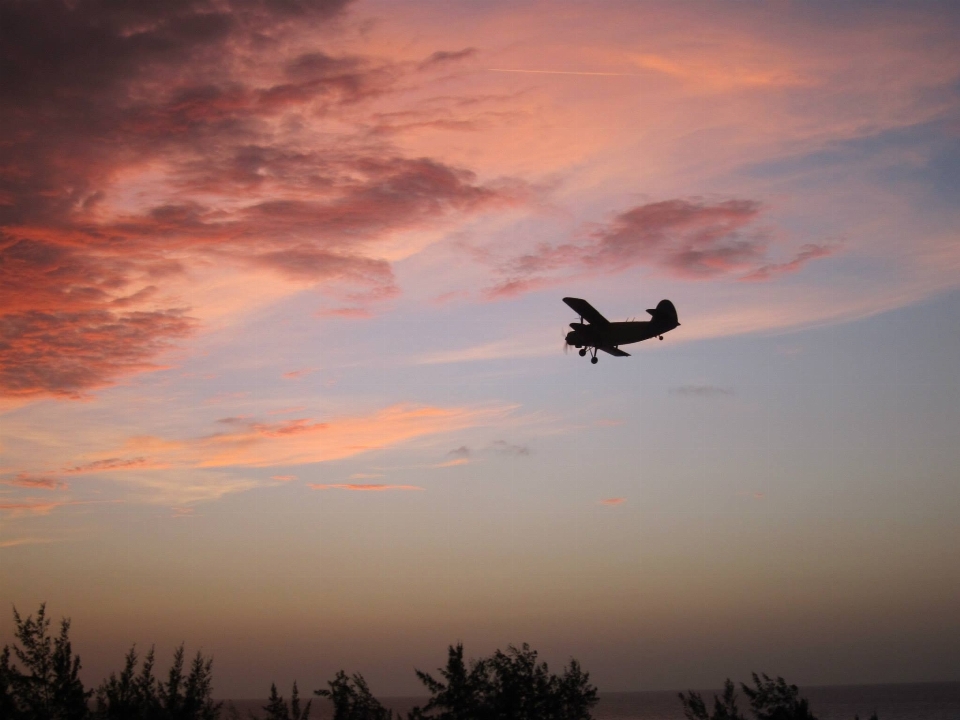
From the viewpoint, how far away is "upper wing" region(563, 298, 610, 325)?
49.6m

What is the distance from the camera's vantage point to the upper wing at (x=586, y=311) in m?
49.6

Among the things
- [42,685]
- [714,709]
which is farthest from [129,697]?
[714,709]

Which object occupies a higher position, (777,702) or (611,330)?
(611,330)

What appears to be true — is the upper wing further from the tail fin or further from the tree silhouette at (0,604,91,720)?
the tree silhouette at (0,604,91,720)

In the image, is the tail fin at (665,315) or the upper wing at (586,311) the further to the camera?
the tail fin at (665,315)

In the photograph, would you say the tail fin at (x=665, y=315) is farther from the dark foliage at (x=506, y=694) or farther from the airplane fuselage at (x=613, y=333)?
the dark foliage at (x=506, y=694)

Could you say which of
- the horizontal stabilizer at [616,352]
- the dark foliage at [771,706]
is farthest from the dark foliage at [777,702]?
the horizontal stabilizer at [616,352]

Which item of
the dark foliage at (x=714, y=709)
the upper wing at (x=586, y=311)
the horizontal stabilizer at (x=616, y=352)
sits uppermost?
the upper wing at (x=586, y=311)

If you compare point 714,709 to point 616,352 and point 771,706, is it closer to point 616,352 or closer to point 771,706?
point 771,706

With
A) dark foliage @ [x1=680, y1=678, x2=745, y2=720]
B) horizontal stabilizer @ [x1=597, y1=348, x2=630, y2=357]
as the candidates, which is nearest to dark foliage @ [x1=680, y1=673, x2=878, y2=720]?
dark foliage @ [x1=680, y1=678, x2=745, y2=720]

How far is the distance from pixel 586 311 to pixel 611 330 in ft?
7.50

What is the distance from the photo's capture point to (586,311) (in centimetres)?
5053

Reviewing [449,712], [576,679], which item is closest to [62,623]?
[449,712]

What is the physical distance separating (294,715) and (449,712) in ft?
32.3
